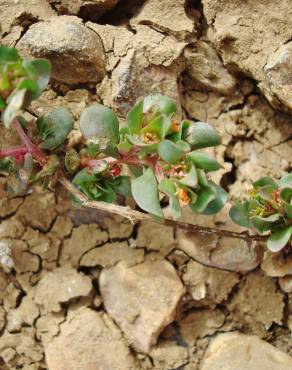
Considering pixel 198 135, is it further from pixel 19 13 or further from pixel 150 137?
pixel 19 13

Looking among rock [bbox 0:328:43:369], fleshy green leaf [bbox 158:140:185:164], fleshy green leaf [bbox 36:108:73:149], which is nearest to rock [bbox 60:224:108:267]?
rock [bbox 0:328:43:369]

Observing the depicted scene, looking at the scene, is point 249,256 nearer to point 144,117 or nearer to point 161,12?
point 144,117

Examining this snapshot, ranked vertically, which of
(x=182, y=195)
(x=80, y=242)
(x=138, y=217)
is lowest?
(x=80, y=242)

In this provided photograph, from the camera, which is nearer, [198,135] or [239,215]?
[198,135]

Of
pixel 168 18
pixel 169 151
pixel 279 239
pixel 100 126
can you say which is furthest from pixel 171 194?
pixel 168 18

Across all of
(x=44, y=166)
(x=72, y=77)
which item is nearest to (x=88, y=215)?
(x=44, y=166)

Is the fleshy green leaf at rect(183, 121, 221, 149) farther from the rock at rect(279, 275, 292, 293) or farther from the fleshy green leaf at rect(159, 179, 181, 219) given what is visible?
the rock at rect(279, 275, 292, 293)
